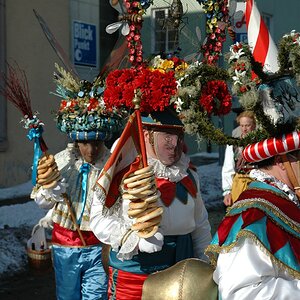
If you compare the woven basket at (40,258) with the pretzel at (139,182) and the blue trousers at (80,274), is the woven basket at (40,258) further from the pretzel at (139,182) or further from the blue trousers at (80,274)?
the pretzel at (139,182)

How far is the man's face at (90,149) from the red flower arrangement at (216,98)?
5.02ft

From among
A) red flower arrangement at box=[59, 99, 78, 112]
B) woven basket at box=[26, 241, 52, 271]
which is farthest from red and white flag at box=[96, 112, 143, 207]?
woven basket at box=[26, 241, 52, 271]

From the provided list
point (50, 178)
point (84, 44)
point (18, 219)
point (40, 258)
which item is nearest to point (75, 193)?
point (50, 178)

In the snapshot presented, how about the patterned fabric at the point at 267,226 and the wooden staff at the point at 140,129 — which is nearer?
the patterned fabric at the point at 267,226

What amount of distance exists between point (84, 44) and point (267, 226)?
34.6ft

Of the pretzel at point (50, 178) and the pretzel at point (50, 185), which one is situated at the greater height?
the pretzel at point (50, 178)

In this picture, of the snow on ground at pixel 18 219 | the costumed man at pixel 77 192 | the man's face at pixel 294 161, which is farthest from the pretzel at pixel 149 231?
the snow on ground at pixel 18 219

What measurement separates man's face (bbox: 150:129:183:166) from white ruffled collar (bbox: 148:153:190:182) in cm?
3

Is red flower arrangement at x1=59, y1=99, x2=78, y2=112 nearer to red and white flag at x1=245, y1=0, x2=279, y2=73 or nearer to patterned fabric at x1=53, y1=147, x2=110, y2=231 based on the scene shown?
patterned fabric at x1=53, y1=147, x2=110, y2=231

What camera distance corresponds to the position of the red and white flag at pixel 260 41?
3170 mm

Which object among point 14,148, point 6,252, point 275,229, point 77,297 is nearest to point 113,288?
point 77,297

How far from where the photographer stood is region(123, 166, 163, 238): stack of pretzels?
331 centimetres

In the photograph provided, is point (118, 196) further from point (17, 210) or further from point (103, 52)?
point (103, 52)

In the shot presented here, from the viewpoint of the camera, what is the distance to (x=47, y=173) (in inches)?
184
